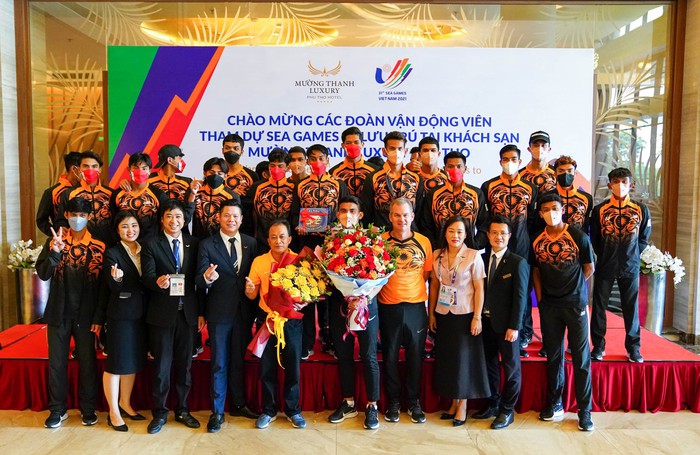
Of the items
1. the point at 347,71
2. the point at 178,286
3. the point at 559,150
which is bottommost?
the point at 178,286

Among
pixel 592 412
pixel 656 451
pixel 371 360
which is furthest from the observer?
pixel 592 412

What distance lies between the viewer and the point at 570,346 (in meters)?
3.65

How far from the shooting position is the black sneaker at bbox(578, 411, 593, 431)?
143 inches

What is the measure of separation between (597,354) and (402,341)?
1543mm

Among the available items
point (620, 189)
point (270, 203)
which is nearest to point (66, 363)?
point (270, 203)

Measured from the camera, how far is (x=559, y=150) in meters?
5.99

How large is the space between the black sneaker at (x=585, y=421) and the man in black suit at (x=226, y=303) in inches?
92.8

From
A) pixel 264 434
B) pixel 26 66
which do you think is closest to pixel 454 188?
pixel 264 434

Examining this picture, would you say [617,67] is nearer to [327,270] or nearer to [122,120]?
[327,270]

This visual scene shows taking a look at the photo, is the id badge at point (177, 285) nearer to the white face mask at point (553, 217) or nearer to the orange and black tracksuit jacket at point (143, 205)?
the orange and black tracksuit jacket at point (143, 205)

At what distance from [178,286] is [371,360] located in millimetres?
1375

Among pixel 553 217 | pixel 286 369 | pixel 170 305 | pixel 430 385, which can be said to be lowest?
pixel 430 385

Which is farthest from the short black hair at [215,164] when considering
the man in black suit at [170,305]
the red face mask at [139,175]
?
the man in black suit at [170,305]

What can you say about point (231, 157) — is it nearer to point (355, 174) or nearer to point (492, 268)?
point (355, 174)
